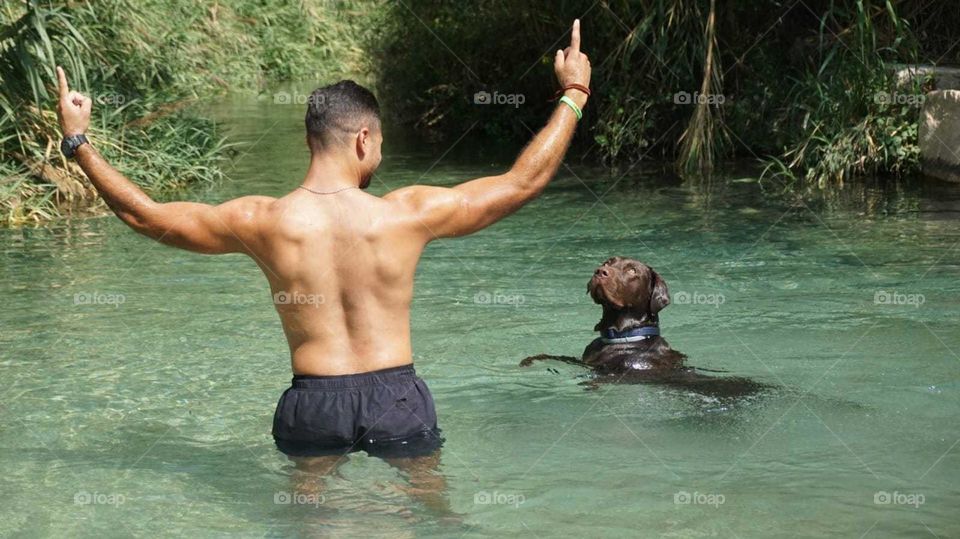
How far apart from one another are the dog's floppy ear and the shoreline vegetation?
5.75 meters

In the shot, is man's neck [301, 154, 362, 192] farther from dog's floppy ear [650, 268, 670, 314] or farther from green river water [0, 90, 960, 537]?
dog's floppy ear [650, 268, 670, 314]

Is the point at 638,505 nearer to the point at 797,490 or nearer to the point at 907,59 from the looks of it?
the point at 797,490

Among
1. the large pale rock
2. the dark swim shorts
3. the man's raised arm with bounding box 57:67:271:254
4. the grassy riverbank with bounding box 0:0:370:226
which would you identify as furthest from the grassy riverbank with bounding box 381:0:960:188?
the man's raised arm with bounding box 57:67:271:254

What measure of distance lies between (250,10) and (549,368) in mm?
19459

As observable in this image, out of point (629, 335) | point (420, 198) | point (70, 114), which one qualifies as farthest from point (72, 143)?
point (629, 335)

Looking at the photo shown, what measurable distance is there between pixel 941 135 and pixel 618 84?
3.48 metres

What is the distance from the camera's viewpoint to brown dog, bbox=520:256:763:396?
19.9 ft

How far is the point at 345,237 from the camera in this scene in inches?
163

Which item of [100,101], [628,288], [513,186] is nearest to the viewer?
[513,186]

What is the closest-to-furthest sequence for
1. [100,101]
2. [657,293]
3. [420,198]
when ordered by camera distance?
[420,198]
[657,293]
[100,101]

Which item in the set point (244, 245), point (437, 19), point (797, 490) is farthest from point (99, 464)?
point (437, 19)

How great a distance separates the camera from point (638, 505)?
188 inches

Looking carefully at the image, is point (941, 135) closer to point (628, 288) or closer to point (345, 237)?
point (628, 288)

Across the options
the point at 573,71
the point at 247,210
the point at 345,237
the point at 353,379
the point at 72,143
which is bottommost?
the point at 353,379
